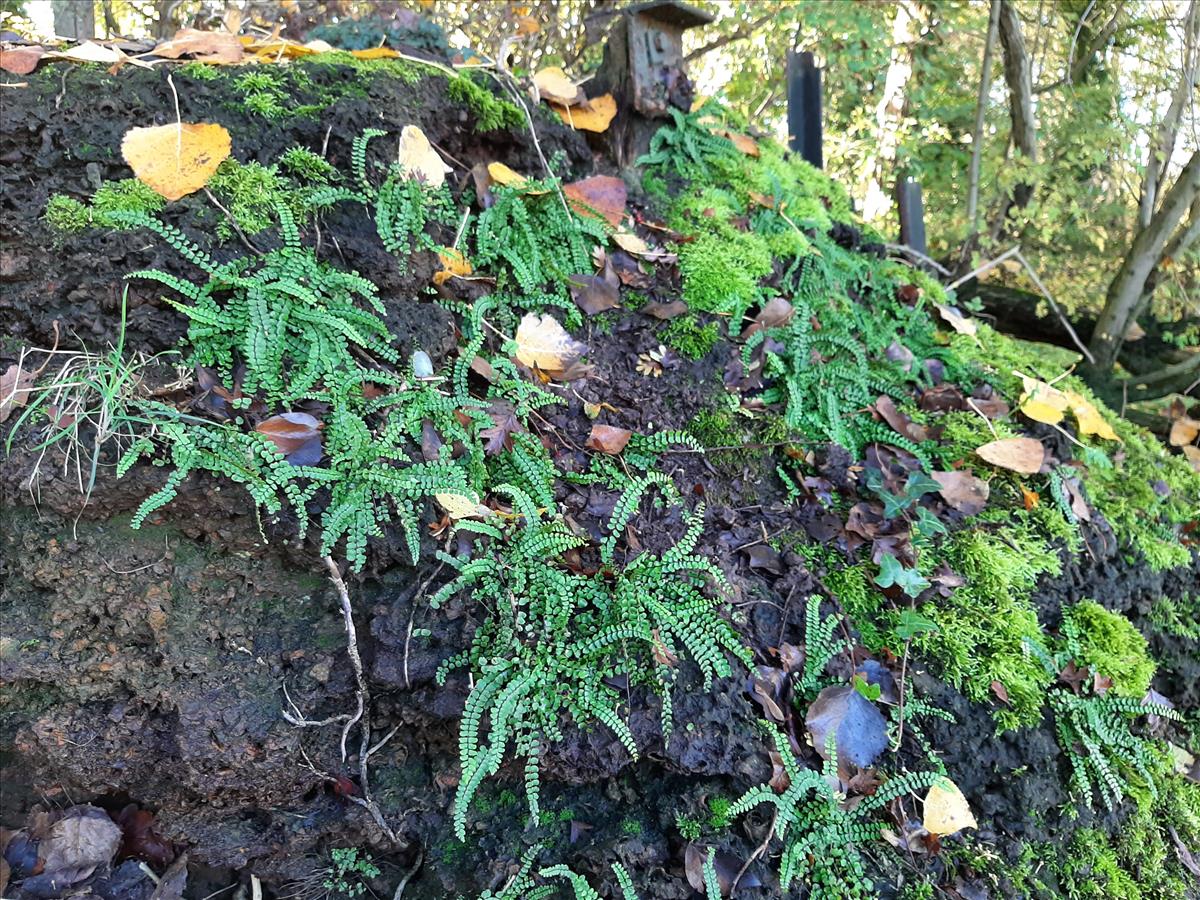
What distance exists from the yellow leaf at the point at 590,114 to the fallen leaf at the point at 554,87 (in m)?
0.04

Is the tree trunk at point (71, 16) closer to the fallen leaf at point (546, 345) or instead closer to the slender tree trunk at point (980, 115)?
the fallen leaf at point (546, 345)

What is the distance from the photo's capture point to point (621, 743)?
225cm

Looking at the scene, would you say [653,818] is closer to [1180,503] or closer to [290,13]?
[1180,503]

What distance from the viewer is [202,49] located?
2961 millimetres

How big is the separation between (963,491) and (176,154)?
3376 millimetres

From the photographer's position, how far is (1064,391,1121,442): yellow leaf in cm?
368

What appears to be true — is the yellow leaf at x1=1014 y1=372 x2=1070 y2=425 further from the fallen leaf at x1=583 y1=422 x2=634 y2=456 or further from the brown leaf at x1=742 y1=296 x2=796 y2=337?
the fallen leaf at x1=583 y1=422 x2=634 y2=456

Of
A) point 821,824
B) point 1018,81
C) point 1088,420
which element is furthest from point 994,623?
point 1018,81

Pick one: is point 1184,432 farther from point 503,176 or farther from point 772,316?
point 503,176

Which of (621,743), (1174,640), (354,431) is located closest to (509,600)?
(621,743)

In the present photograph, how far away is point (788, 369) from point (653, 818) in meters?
2.01

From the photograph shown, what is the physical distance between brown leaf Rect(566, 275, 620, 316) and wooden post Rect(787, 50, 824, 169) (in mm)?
2463

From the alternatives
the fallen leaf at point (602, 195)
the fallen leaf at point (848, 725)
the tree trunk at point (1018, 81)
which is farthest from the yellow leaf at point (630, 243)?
the tree trunk at point (1018, 81)

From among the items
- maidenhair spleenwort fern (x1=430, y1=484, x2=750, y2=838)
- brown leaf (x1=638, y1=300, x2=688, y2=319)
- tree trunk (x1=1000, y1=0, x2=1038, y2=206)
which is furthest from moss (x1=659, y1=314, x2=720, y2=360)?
tree trunk (x1=1000, y1=0, x2=1038, y2=206)
